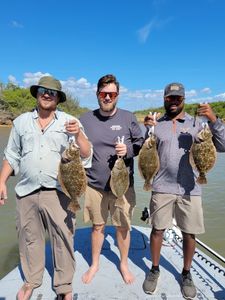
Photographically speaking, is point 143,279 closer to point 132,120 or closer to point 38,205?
point 38,205

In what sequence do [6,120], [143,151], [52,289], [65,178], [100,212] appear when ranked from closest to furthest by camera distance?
[65,178] → [143,151] → [52,289] → [100,212] → [6,120]

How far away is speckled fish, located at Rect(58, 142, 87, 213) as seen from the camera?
3.58 m

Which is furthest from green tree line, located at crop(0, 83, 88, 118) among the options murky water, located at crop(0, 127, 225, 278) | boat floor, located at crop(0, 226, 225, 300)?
boat floor, located at crop(0, 226, 225, 300)

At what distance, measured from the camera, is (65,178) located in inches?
146

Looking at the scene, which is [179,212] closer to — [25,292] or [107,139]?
[107,139]

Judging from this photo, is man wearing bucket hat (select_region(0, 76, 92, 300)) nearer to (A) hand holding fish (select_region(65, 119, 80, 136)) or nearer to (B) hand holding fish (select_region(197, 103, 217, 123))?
(A) hand holding fish (select_region(65, 119, 80, 136))

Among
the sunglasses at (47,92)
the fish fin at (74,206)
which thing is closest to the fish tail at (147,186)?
the fish fin at (74,206)

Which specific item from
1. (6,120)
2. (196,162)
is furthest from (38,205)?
(6,120)

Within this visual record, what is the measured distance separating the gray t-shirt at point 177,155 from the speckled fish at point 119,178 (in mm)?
410

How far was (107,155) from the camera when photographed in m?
4.37

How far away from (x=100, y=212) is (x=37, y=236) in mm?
886

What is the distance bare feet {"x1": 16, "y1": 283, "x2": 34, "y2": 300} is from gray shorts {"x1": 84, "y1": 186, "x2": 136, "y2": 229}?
3.55ft

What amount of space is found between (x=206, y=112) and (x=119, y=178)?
1.25 metres

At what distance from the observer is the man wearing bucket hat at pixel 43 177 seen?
3848 mm
